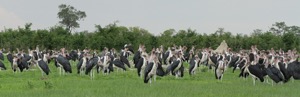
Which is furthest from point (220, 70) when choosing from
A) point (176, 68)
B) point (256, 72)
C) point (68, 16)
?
point (68, 16)

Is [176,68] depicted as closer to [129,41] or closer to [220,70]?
[220,70]

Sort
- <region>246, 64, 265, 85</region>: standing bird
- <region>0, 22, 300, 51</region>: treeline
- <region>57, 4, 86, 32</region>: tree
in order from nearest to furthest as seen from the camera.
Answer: <region>246, 64, 265, 85</region>: standing bird → <region>0, 22, 300, 51</region>: treeline → <region>57, 4, 86, 32</region>: tree

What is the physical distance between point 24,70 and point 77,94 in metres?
18.1

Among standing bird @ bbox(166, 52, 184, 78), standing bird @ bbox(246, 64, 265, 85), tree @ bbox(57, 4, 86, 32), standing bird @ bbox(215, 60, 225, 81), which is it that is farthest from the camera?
tree @ bbox(57, 4, 86, 32)

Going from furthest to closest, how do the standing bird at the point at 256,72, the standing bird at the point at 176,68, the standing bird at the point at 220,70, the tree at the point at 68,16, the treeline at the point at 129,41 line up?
the tree at the point at 68,16 → the treeline at the point at 129,41 → the standing bird at the point at 176,68 → the standing bird at the point at 220,70 → the standing bird at the point at 256,72

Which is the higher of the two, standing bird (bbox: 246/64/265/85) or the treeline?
the treeline

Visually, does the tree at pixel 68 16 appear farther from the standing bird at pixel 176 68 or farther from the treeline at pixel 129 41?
the standing bird at pixel 176 68

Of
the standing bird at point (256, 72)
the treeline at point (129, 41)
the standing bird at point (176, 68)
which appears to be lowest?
the standing bird at point (256, 72)

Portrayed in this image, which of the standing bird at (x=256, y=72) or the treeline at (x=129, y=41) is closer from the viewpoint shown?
the standing bird at (x=256, y=72)

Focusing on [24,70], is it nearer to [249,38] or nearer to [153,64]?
[153,64]

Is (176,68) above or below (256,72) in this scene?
above

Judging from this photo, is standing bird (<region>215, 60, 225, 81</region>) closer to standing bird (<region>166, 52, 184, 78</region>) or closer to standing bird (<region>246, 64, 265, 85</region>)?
standing bird (<region>166, 52, 184, 78</region>)

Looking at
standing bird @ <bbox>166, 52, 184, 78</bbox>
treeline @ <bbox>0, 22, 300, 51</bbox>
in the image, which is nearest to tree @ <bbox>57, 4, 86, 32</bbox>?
treeline @ <bbox>0, 22, 300, 51</bbox>

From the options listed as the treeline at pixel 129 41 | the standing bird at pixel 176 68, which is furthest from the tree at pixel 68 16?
the standing bird at pixel 176 68
